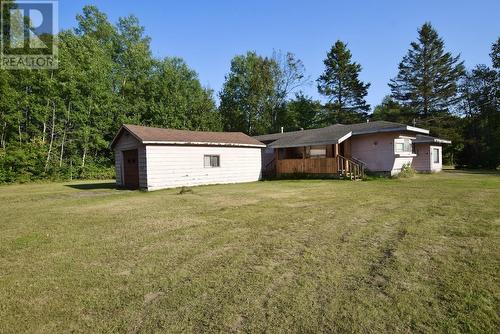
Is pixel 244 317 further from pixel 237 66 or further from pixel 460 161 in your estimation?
pixel 237 66

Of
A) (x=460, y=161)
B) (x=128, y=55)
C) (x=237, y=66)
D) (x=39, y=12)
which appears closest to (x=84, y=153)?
(x=39, y=12)

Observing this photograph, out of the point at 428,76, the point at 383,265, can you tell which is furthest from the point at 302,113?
the point at 383,265

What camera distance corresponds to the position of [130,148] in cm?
1656

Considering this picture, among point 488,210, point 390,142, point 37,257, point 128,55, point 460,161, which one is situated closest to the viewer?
point 37,257

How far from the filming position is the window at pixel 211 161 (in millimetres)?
17756

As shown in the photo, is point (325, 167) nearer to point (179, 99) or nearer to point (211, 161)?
point (211, 161)

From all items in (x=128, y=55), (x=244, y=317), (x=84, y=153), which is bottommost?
(x=244, y=317)

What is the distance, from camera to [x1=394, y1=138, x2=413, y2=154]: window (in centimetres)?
1955

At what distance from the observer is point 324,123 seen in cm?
4316

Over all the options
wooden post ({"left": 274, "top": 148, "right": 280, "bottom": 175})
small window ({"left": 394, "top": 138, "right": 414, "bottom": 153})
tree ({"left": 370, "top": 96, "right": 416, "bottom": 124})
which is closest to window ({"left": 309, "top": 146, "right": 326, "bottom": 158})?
wooden post ({"left": 274, "top": 148, "right": 280, "bottom": 175})

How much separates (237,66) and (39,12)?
24.3 metres

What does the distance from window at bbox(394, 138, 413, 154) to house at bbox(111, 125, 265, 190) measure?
361 inches

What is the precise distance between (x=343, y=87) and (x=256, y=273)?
4271 centimetres

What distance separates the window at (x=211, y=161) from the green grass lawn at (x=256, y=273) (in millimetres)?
10345
